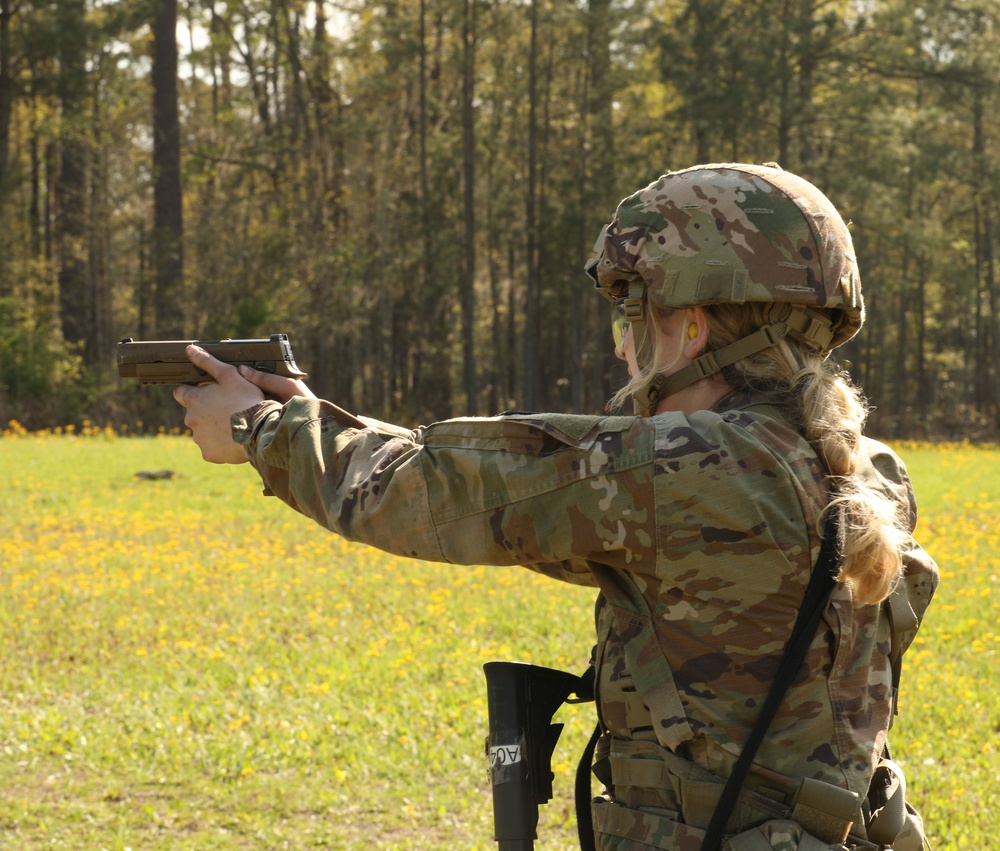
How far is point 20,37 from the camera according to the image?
26938 millimetres

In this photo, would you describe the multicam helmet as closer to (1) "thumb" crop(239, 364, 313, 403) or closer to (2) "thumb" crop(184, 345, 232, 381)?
(1) "thumb" crop(239, 364, 313, 403)

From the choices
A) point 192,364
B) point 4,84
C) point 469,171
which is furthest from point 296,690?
point 4,84

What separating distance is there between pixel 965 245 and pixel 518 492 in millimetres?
43296

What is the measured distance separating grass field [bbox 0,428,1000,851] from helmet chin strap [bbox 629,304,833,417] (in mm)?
2979

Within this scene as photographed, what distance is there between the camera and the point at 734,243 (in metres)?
2.03

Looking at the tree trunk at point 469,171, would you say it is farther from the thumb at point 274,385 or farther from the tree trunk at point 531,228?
the thumb at point 274,385

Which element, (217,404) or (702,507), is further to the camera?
(217,404)

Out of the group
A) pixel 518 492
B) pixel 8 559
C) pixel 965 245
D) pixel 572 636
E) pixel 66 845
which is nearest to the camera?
pixel 518 492

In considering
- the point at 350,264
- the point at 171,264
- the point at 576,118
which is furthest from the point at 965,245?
the point at 171,264

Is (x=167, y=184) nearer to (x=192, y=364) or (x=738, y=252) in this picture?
(x=192, y=364)

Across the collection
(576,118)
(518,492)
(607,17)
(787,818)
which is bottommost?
(787,818)

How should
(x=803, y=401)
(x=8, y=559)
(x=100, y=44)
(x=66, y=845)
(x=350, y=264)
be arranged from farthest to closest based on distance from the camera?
(x=350, y=264) < (x=100, y=44) < (x=8, y=559) < (x=66, y=845) < (x=803, y=401)

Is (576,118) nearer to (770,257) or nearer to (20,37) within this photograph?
(20,37)

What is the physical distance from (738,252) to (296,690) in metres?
4.93
